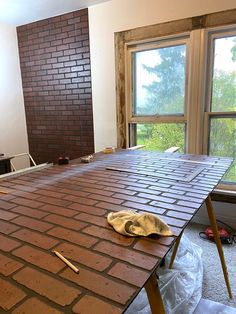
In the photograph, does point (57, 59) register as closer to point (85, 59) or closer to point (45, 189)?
point (85, 59)

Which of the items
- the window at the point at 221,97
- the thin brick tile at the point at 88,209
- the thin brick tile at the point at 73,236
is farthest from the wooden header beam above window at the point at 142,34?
the thin brick tile at the point at 73,236

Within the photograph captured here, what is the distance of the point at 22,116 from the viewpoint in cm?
408

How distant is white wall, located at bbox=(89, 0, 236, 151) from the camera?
2.52m

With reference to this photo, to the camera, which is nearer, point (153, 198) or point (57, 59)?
point (153, 198)

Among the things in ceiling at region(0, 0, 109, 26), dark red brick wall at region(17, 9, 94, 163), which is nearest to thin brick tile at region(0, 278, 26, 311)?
dark red brick wall at region(17, 9, 94, 163)

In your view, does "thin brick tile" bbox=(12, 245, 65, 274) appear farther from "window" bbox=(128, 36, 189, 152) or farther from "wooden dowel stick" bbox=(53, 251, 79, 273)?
"window" bbox=(128, 36, 189, 152)

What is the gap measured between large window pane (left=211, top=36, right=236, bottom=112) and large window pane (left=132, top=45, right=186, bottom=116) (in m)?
0.34

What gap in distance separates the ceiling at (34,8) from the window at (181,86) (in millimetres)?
698

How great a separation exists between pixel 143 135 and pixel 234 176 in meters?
1.18

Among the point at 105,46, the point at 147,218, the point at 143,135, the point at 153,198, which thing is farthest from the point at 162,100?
the point at 147,218

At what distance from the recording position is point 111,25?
294 centimetres

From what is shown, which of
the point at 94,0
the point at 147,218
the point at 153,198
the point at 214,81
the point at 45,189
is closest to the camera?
the point at 147,218

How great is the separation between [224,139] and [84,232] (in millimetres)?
2278

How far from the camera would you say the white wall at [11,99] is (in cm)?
373
